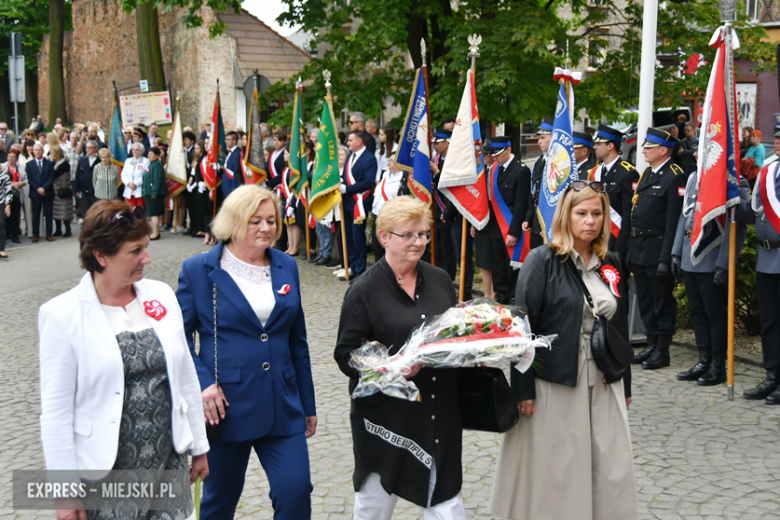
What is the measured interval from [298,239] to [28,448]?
30.1ft

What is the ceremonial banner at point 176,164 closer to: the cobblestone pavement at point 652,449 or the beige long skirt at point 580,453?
the cobblestone pavement at point 652,449

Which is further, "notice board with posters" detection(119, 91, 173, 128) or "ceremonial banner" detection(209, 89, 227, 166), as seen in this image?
"notice board with posters" detection(119, 91, 173, 128)

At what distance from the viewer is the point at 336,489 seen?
16.1ft

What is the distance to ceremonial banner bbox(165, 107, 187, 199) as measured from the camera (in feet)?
58.1

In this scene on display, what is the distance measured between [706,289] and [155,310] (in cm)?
559

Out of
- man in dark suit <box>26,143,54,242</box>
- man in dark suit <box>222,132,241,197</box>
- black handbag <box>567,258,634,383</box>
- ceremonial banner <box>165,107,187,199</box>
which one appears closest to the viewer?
black handbag <box>567,258,634,383</box>

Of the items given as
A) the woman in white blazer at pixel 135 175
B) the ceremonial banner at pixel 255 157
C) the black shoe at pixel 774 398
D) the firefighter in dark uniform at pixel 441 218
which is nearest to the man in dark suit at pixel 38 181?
the woman in white blazer at pixel 135 175

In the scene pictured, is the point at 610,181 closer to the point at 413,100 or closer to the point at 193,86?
the point at 413,100

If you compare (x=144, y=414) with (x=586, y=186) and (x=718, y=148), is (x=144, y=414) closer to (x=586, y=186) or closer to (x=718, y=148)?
(x=586, y=186)

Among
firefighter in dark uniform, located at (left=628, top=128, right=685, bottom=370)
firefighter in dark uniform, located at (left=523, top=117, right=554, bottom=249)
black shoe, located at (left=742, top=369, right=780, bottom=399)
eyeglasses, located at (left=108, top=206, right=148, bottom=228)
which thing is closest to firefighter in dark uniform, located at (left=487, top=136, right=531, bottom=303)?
firefighter in dark uniform, located at (left=523, top=117, right=554, bottom=249)


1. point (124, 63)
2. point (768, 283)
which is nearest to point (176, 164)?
point (768, 283)

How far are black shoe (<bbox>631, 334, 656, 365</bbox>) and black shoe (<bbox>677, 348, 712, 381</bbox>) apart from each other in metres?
0.56

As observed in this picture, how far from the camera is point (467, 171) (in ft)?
31.9

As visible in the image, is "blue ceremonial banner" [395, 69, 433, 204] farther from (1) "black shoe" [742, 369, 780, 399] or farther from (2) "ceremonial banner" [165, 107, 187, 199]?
(2) "ceremonial banner" [165, 107, 187, 199]
